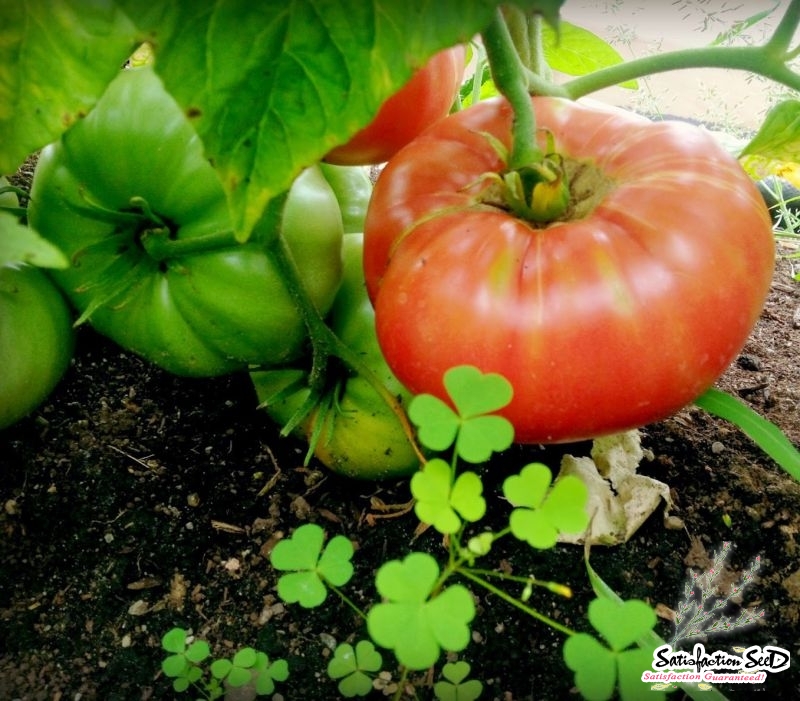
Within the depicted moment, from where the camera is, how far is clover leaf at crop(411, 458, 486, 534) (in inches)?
16.9

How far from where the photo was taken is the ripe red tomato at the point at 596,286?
0.52m

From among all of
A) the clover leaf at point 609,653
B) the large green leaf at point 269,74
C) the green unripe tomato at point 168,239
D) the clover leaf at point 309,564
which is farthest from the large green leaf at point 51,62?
the clover leaf at point 609,653

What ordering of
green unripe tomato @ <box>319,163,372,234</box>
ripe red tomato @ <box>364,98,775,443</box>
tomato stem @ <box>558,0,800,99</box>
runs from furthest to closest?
green unripe tomato @ <box>319,163,372,234</box> < tomato stem @ <box>558,0,800,99</box> < ripe red tomato @ <box>364,98,775,443</box>

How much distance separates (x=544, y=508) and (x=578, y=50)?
2.28 ft

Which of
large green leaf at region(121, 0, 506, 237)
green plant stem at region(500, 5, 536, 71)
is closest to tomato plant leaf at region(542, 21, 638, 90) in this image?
green plant stem at region(500, 5, 536, 71)

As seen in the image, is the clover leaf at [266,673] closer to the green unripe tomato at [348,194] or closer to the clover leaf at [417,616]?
the clover leaf at [417,616]

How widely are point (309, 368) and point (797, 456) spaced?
47cm

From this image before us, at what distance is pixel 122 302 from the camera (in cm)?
74

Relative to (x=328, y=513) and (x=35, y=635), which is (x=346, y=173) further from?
(x=35, y=635)

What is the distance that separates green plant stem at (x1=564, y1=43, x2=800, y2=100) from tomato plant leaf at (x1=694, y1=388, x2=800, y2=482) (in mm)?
272

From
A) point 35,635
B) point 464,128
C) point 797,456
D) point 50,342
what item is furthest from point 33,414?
point 797,456

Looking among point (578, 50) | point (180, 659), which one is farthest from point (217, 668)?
point (578, 50)

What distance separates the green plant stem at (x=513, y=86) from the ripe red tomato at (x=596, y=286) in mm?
20

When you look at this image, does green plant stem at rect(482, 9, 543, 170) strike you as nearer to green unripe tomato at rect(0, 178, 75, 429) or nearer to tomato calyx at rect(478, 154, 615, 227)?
tomato calyx at rect(478, 154, 615, 227)
